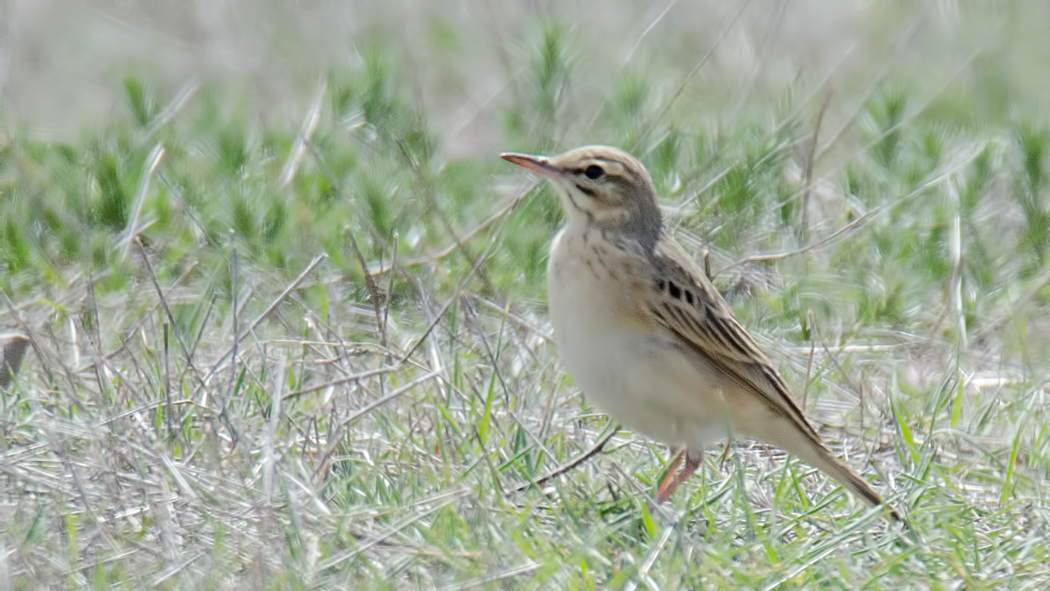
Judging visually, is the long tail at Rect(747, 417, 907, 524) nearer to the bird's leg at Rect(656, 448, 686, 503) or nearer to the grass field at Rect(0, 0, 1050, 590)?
the grass field at Rect(0, 0, 1050, 590)

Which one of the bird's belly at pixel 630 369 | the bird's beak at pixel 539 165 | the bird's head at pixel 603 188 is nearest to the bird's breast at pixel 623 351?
the bird's belly at pixel 630 369

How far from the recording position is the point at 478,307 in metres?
6.98

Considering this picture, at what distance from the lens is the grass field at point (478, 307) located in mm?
4629

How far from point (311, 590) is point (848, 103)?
659 cm

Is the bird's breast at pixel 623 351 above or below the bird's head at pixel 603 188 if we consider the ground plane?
below

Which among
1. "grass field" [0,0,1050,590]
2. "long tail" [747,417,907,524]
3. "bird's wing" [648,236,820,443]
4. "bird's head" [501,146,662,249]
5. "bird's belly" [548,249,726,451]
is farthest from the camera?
"bird's head" [501,146,662,249]

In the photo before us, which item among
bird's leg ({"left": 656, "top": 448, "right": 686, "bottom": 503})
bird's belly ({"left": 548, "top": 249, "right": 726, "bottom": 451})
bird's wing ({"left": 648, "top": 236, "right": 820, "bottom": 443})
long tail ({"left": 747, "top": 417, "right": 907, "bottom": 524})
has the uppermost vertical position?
bird's wing ({"left": 648, "top": 236, "right": 820, "bottom": 443})

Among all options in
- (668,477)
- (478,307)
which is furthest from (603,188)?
(478,307)

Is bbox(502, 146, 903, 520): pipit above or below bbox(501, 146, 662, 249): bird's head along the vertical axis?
below

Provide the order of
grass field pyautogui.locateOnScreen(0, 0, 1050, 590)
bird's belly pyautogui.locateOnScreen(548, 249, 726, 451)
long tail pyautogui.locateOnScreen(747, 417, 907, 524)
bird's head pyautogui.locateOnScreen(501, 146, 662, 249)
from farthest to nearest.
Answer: bird's head pyautogui.locateOnScreen(501, 146, 662, 249) < bird's belly pyautogui.locateOnScreen(548, 249, 726, 451) < long tail pyautogui.locateOnScreen(747, 417, 907, 524) < grass field pyautogui.locateOnScreen(0, 0, 1050, 590)

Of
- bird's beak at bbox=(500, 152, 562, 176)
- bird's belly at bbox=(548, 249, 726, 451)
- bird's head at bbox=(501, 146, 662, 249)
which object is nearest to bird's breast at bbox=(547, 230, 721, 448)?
bird's belly at bbox=(548, 249, 726, 451)

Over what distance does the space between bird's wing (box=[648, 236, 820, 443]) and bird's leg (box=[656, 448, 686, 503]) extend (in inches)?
13.2

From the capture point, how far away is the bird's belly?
5.24 m

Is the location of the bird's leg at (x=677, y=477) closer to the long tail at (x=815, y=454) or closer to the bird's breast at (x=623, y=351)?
the bird's breast at (x=623, y=351)
